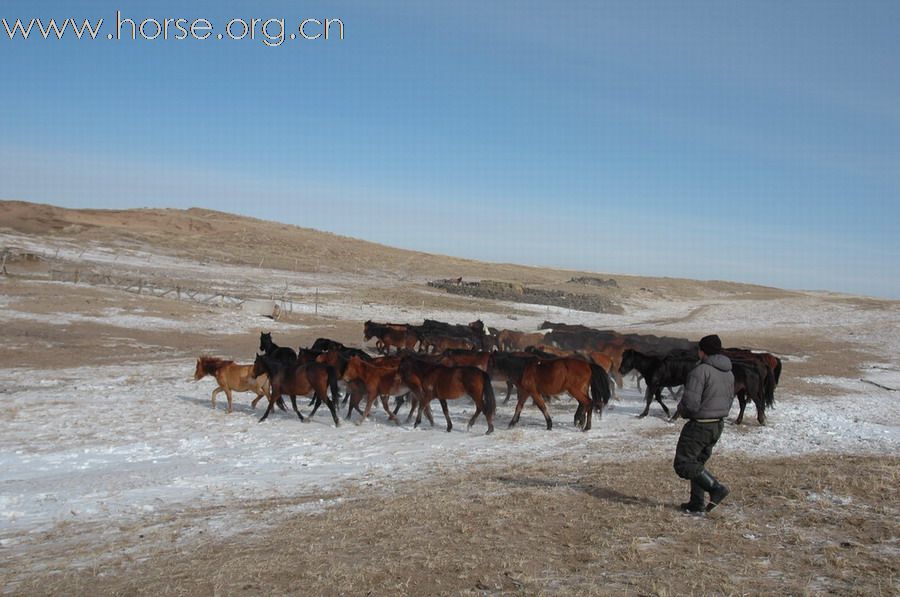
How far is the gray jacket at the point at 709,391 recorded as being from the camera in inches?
266

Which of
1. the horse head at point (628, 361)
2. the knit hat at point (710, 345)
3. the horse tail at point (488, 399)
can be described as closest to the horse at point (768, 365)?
the horse head at point (628, 361)

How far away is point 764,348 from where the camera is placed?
28453 millimetres

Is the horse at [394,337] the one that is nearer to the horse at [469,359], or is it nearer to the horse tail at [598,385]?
the horse at [469,359]

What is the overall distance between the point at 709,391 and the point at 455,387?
6018mm

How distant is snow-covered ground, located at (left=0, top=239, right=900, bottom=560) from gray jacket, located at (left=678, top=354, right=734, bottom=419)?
11.0 feet

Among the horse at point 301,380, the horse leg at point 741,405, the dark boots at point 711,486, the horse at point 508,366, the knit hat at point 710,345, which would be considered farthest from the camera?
the horse at point 508,366

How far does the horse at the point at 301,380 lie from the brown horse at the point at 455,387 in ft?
5.23

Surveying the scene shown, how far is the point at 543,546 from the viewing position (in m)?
6.06

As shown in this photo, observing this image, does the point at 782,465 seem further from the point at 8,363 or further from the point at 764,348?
the point at 764,348

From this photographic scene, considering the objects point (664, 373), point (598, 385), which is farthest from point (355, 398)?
point (664, 373)

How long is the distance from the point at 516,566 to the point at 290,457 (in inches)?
210

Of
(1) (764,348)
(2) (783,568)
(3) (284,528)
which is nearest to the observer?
(2) (783,568)

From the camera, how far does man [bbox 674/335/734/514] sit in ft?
22.1

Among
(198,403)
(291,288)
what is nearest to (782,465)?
(198,403)
